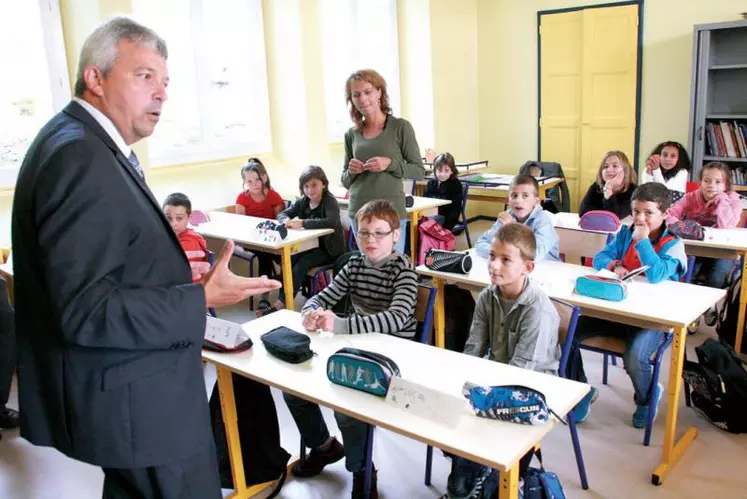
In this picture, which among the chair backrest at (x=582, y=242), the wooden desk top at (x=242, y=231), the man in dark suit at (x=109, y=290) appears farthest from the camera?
the wooden desk top at (x=242, y=231)

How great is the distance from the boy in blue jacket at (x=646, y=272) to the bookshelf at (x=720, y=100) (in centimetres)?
303

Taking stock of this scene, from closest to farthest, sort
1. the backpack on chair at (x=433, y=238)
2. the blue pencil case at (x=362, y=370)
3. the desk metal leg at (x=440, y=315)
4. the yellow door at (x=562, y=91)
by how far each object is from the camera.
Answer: the blue pencil case at (x=362, y=370) → the desk metal leg at (x=440, y=315) → the backpack on chair at (x=433, y=238) → the yellow door at (x=562, y=91)

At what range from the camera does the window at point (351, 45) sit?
6121 mm

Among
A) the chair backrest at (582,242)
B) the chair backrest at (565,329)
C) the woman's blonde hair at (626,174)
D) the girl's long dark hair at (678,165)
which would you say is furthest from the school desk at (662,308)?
the girl's long dark hair at (678,165)

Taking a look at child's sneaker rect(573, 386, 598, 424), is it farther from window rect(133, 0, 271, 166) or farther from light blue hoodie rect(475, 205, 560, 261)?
window rect(133, 0, 271, 166)

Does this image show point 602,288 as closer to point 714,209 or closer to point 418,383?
point 418,383

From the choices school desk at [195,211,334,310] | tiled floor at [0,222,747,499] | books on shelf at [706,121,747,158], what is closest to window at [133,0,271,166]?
school desk at [195,211,334,310]

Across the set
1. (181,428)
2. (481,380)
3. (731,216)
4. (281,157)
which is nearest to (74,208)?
(181,428)

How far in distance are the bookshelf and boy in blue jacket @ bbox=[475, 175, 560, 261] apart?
118 inches

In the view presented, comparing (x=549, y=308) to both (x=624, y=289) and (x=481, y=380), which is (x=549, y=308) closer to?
(x=624, y=289)

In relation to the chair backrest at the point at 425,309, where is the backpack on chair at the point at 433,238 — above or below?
below

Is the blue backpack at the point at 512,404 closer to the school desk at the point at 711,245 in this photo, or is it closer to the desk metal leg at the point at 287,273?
the school desk at the point at 711,245

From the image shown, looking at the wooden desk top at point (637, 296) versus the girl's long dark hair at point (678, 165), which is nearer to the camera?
the wooden desk top at point (637, 296)

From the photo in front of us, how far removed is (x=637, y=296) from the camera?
264 centimetres
